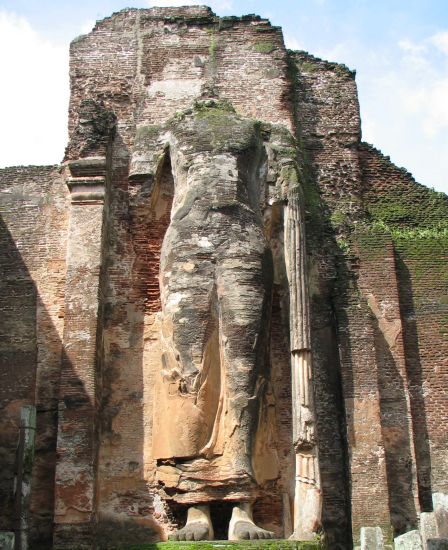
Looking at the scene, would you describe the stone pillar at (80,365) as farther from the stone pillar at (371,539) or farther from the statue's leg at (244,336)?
the stone pillar at (371,539)

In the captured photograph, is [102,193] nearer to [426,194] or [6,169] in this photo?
[6,169]

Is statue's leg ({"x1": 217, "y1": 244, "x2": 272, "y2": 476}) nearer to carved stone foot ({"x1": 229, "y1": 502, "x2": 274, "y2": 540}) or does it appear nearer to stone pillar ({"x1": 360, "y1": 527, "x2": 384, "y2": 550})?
carved stone foot ({"x1": 229, "y1": 502, "x2": 274, "y2": 540})

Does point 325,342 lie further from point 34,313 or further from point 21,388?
point 21,388

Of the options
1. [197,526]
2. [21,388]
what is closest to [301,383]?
[197,526]

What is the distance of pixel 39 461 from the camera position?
9.39 metres

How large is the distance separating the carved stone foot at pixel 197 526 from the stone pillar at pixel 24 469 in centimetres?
143

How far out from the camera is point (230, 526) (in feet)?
26.2

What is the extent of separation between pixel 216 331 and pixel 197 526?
173 centimetres

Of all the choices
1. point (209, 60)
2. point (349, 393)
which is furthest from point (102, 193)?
point (349, 393)

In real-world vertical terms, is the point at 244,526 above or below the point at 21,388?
below

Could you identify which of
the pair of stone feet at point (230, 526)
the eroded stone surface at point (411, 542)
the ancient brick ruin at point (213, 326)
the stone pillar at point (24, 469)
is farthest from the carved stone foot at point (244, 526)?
the stone pillar at point (24, 469)

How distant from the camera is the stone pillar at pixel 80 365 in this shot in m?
8.62

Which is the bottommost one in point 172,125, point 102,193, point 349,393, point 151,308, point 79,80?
point 349,393

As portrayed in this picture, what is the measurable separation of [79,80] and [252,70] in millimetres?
2048
